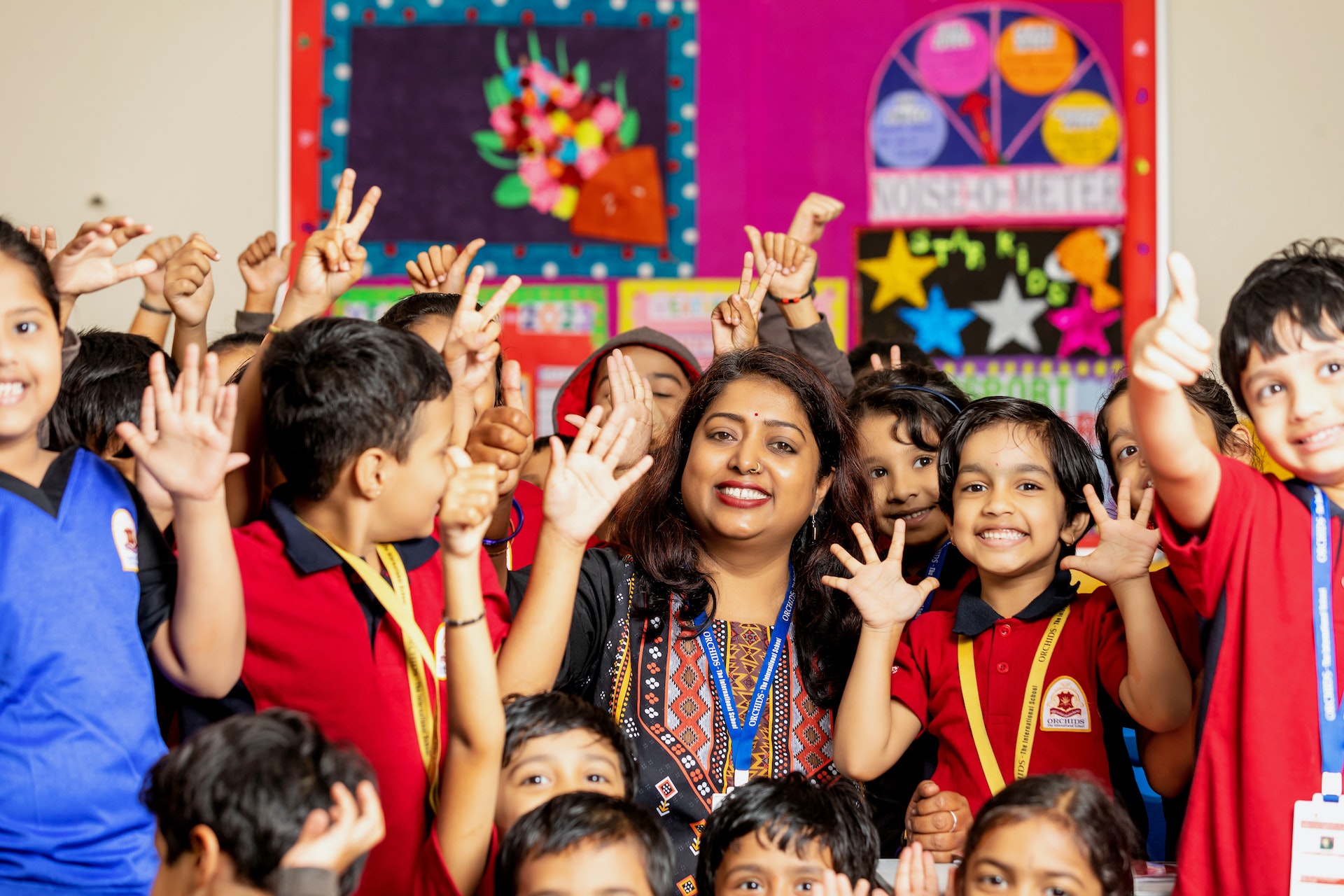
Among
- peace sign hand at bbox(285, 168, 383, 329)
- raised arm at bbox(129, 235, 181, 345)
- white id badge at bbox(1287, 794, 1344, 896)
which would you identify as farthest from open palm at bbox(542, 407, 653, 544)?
raised arm at bbox(129, 235, 181, 345)

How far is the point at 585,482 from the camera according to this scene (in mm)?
2016

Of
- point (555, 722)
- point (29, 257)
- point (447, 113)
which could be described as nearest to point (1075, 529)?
point (555, 722)

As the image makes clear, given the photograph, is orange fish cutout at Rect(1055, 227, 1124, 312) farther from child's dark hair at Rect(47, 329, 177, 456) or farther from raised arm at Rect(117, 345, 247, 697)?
raised arm at Rect(117, 345, 247, 697)

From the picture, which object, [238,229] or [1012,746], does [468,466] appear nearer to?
[1012,746]

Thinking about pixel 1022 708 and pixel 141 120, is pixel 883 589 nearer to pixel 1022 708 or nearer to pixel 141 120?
pixel 1022 708

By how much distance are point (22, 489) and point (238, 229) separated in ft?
10.1

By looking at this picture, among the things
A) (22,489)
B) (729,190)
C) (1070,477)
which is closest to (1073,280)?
(729,190)

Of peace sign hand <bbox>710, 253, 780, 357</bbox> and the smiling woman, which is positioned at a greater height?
peace sign hand <bbox>710, 253, 780, 357</bbox>

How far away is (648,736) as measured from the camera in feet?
7.38

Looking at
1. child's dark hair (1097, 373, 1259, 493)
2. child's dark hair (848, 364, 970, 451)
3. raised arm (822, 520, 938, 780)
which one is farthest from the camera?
child's dark hair (848, 364, 970, 451)

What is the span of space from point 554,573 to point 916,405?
1217 millimetres

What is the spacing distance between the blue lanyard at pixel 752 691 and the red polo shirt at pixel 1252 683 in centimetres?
75

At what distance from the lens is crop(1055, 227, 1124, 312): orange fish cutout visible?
4395 mm

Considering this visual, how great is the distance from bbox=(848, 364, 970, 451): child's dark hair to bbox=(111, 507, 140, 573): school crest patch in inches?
63.3
